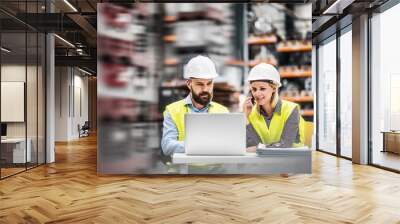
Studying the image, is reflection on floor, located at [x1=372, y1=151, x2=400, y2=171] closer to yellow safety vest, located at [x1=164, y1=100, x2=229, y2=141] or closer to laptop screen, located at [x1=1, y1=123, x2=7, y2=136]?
yellow safety vest, located at [x1=164, y1=100, x2=229, y2=141]

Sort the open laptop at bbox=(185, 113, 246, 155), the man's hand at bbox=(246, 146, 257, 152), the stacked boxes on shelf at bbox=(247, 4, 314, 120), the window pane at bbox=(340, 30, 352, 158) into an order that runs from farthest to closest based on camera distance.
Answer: the window pane at bbox=(340, 30, 352, 158) → the stacked boxes on shelf at bbox=(247, 4, 314, 120) → the man's hand at bbox=(246, 146, 257, 152) → the open laptop at bbox=(185, 113, 246, 155)

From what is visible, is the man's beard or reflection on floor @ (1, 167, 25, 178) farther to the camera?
reflection on floor @ (1, 167, 25, 178)

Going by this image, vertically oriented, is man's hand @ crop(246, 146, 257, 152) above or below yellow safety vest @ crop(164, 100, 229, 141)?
below

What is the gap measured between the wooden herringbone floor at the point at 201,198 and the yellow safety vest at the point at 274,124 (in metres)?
0.61

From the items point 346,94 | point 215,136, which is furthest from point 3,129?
point 346,94

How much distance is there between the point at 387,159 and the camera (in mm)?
7352

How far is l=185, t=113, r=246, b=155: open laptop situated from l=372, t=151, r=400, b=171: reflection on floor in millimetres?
3421

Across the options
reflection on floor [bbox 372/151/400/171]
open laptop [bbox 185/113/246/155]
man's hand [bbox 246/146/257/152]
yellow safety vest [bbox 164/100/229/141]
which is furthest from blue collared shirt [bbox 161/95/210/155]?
reflection on floor [bbox 372/151/400/171]

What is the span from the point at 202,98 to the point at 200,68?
0.48 meters

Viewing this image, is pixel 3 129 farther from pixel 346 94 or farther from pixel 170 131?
pixel 346 94

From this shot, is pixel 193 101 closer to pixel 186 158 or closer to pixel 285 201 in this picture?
pixel 186 158

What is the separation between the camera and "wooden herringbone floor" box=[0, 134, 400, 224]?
3.85 meters

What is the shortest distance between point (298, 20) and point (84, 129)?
42.0 ft

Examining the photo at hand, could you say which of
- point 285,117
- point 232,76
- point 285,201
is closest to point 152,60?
point 232,76
